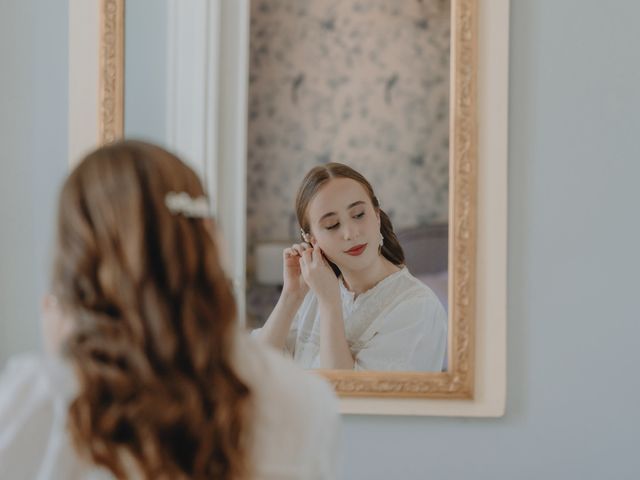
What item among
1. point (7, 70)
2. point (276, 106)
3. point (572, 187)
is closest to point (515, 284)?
point (572, 187)

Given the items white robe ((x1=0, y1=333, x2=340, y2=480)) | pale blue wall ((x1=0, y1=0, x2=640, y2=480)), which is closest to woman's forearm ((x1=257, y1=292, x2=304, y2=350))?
pale blue wall ((x1=0, y1=0, x2=640, y2=480))

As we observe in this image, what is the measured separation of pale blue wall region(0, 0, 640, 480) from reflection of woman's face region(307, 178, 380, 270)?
31 centimetres

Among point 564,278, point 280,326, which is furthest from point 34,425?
point 564,278

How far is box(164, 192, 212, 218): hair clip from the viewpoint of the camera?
105 cm

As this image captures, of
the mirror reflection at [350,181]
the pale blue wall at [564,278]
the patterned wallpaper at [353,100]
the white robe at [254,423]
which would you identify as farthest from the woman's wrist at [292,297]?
the white robe at [254,423]

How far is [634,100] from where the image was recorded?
1.94m

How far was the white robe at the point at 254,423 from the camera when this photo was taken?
41.1 inches

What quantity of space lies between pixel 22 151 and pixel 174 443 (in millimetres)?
1217

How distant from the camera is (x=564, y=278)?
77.0 inches

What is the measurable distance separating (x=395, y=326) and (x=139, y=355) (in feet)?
3.27

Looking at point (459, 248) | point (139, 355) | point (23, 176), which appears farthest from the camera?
point (23, 176)

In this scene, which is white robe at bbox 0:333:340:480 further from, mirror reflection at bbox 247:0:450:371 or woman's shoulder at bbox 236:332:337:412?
mirror reflection at bbox 247:0:450:371

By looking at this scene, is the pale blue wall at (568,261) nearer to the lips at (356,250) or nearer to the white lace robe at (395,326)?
the white lace robe at (395,326)

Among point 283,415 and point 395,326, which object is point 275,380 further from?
point 395,326
